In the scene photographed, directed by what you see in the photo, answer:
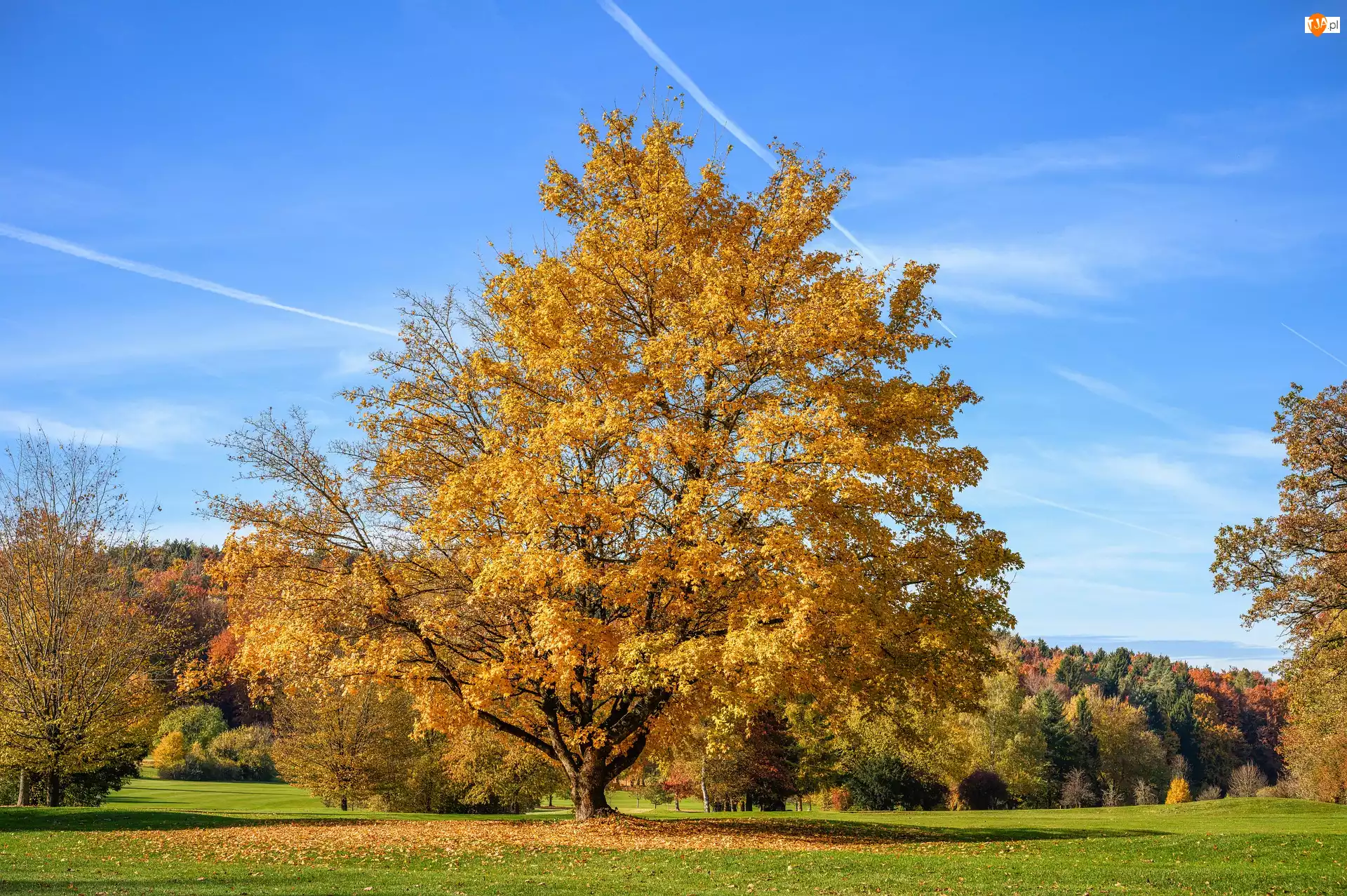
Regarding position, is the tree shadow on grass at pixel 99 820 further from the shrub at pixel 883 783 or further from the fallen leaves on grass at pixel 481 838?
the shrub at pixel 883 783

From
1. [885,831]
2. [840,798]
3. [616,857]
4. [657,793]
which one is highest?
[616,857]

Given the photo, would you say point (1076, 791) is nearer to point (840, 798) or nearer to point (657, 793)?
point (840, 798)

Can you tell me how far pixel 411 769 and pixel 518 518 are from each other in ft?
75.2

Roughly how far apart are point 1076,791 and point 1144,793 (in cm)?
823

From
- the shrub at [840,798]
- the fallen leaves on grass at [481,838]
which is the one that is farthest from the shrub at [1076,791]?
the fallen leaves on grass at [481,838]

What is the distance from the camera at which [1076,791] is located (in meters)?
62.5

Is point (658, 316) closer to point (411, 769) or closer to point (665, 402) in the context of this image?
point (665, 402)

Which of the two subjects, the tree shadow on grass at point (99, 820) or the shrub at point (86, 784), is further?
the shrub at point (86, 784)

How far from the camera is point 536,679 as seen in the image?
63.7ft

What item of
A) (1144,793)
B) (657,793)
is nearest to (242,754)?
(657,793)

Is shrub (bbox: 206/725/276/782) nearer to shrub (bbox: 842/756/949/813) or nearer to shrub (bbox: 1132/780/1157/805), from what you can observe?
shrub (bbox: 842/756/949/813)

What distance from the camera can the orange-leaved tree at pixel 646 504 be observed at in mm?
17406

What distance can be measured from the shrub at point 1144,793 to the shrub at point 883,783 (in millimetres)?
27996

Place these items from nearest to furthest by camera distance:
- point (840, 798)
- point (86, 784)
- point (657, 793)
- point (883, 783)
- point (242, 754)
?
point (86, 784)
point (883, 783)
point (840, 798)
point (657, 793)
point (242, 754)
